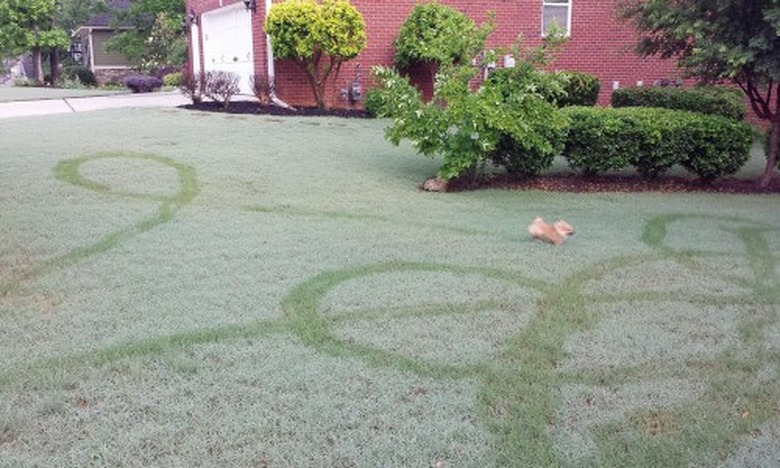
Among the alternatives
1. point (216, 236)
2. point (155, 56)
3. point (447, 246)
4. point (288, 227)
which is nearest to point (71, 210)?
point (216, 236)

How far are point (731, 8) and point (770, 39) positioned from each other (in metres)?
0.58

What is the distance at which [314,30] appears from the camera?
43.0 ft

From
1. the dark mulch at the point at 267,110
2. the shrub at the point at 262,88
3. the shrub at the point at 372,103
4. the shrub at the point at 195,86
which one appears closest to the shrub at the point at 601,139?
the shrub at the point at 372,103

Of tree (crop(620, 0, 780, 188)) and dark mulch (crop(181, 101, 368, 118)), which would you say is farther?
dark mulch (crop(181, 101, 368, 118))

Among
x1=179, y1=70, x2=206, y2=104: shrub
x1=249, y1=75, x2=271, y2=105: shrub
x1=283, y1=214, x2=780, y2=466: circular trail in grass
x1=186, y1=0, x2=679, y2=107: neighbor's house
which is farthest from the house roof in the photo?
x1=283, y1=214, x2=780, y2=466: circular trail in grass

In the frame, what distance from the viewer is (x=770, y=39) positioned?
7.85m

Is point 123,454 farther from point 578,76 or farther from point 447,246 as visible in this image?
point 578,76

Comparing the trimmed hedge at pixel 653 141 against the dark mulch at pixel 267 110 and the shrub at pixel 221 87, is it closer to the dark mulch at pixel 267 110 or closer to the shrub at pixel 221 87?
the dark mulch at pixel 267 110

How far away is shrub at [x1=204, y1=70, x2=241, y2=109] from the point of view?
1362 centimetres

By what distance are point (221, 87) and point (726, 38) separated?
8.83m

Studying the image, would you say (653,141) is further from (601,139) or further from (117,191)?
(117,191)

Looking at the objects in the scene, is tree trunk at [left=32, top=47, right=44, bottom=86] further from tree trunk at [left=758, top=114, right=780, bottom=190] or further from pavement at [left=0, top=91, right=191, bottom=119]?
tree trunk at [left=758, top=114, right=780, bottom=190]

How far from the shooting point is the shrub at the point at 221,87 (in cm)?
1362

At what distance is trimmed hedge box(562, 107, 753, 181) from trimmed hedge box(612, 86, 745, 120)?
4.36 metres
